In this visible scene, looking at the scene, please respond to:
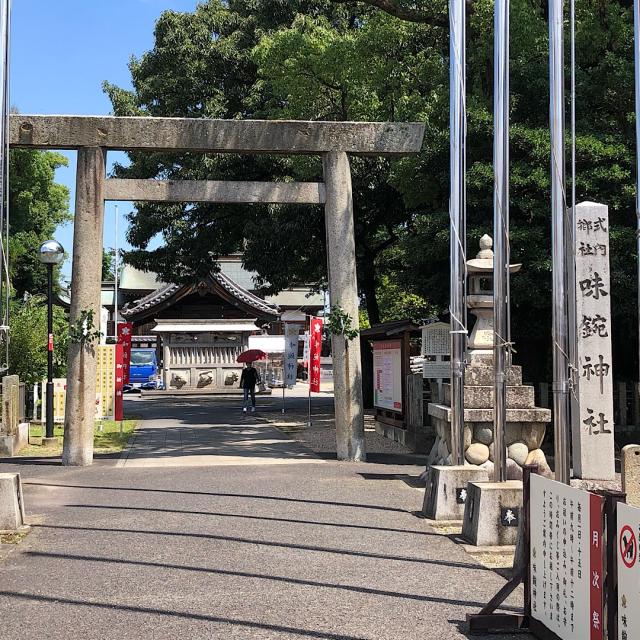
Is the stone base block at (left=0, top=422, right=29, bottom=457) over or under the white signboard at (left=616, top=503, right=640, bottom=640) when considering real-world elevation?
under

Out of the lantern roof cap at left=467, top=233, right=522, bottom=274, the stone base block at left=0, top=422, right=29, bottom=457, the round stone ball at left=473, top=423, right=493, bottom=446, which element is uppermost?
the lantern roof cap at left=467, top=233, right=522, bottom=274

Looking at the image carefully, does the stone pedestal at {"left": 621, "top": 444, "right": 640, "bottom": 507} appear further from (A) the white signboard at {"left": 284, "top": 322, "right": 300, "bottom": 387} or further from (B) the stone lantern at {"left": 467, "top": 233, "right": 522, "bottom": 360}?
(A) the white signboard at {"left": 284, "top": 322, "right": 300, "bottom": 387}

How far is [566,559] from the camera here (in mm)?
4754

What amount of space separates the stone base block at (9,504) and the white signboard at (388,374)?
9740 mm

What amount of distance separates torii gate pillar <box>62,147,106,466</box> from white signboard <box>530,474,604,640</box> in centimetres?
965

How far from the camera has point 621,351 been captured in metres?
18.2

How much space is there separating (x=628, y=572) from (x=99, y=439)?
52.0 ft

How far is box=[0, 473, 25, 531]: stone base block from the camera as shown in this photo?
8453mm

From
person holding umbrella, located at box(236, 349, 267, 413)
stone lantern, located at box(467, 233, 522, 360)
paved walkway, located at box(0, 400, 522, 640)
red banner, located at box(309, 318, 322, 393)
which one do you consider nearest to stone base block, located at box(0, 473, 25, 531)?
paved walkway, located at box(0, 400, 522, 640)

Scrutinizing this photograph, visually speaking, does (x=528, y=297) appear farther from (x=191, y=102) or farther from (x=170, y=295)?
(x=170, y=295)

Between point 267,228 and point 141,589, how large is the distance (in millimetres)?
18698

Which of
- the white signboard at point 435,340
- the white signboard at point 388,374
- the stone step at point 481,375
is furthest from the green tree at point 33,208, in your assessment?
the stone step at point 481,375

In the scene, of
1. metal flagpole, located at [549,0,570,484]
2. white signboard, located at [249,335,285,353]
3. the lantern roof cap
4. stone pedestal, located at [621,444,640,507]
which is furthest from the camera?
white signboard, located at [249,335,285,353]

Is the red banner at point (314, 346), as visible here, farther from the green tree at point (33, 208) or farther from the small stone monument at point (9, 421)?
the green tree at point (33, 208)
